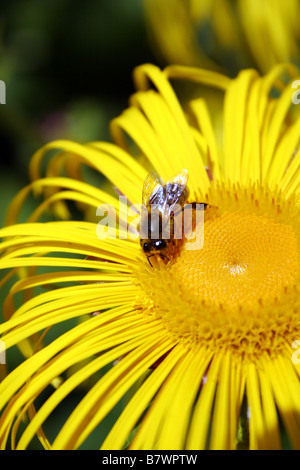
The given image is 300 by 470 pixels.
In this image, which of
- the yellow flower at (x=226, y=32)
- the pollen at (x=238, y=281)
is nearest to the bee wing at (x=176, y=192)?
the pollen at (x=238, y=281)

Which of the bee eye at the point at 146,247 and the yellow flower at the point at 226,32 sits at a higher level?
the yellow flower at the point at 226,32

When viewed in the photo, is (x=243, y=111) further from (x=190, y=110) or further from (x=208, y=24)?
(x=208, y=24)

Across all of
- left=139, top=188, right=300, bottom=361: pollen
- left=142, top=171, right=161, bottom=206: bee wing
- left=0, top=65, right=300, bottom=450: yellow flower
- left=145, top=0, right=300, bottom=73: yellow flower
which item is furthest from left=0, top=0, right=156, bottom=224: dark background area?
left=139, top=188, right=300, bottom=361: pollen

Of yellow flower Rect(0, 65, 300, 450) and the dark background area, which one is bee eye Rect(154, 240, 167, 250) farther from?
the dark background area

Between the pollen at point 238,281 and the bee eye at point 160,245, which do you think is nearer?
the pollen at point 238,281

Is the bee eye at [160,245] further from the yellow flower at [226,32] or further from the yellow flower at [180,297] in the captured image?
the yellow flower at [226,32]

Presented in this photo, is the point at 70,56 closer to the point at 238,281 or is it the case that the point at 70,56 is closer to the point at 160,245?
the point at 160,245
